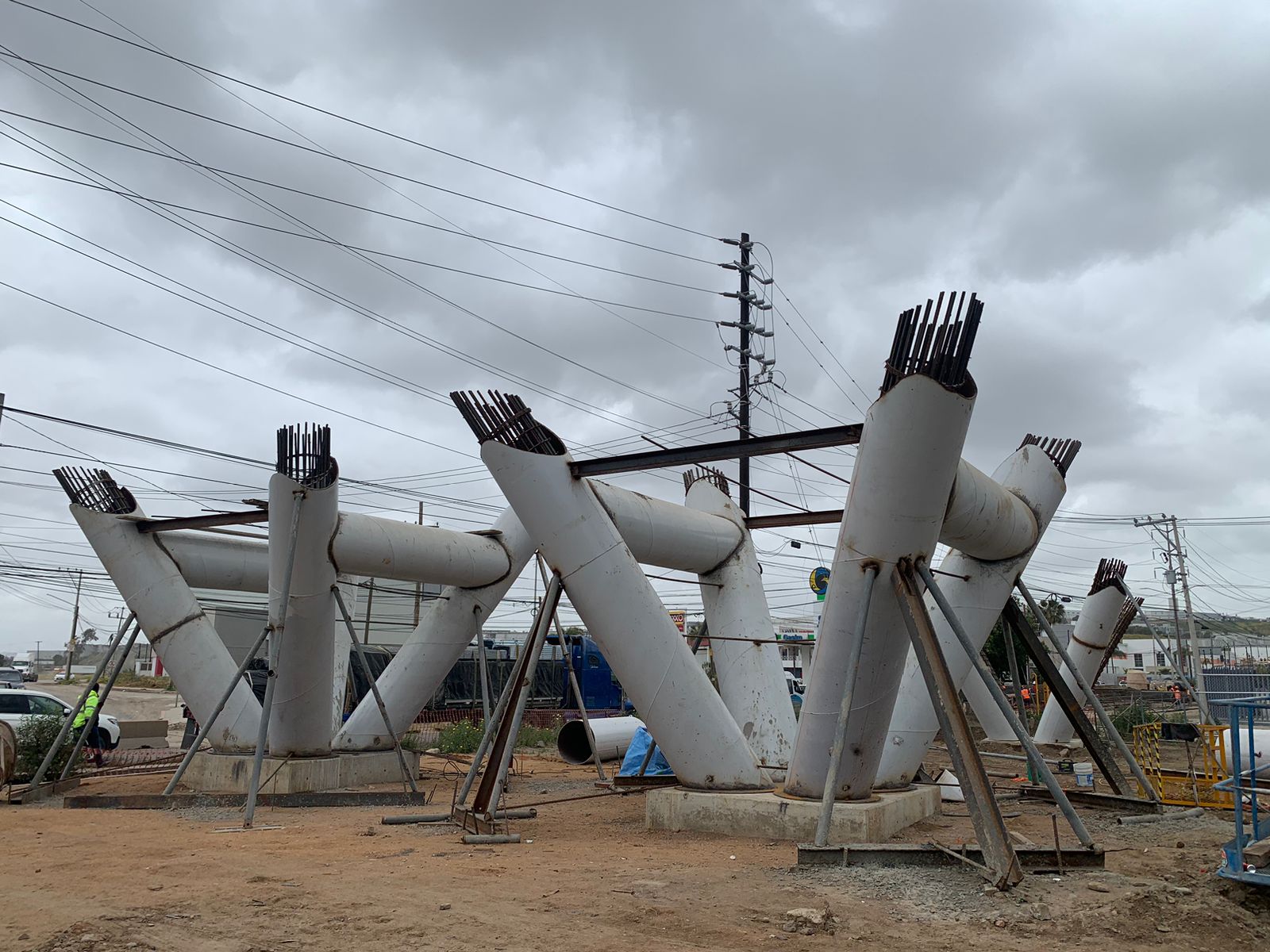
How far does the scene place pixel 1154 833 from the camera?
9641 mm

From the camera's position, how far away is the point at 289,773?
43.3 ft

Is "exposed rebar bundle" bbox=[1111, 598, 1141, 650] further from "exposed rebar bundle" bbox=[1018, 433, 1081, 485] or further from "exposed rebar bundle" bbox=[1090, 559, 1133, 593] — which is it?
"exposed rebar bundle" bbox=[1018, 433, 1081, 485]

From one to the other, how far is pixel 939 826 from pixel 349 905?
20.2 feet

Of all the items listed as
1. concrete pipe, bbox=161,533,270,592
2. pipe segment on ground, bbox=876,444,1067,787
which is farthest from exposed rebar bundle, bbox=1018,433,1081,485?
concrete pipe, bbox=161,533,270,592

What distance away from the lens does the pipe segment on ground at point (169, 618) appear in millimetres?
14203

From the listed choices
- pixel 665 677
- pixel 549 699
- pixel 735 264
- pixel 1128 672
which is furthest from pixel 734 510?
pixel 1128 672

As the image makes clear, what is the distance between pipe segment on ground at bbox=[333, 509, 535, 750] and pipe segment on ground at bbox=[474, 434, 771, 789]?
212 inches

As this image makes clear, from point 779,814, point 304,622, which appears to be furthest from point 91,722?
point 779,814

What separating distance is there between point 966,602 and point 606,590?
401 centimetres

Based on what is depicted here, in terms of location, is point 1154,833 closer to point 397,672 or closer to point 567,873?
point 567,873

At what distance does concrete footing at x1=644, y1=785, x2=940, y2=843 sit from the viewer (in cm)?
844

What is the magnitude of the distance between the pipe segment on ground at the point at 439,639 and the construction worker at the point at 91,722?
12.2 feet

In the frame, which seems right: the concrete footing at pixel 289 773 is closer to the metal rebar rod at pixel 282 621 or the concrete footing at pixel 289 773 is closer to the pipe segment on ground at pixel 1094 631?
the metal rebar rod at pixel 282 621

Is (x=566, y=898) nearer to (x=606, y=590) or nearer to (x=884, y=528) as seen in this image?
(x=884, y=528)
